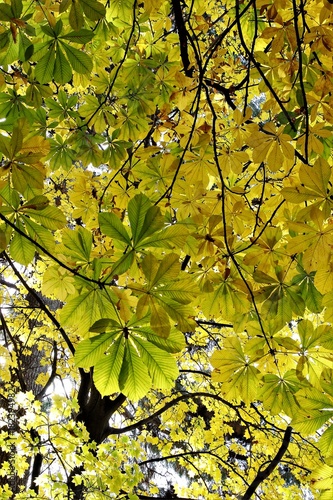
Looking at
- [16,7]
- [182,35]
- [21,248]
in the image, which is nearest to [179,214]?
[21,248]

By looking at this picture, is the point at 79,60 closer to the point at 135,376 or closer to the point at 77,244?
the point at 77,244

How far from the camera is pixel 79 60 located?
1010mm

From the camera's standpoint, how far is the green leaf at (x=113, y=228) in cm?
70

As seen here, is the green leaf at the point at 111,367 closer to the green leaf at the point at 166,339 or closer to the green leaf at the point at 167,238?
the green leaf at the point at 166,339

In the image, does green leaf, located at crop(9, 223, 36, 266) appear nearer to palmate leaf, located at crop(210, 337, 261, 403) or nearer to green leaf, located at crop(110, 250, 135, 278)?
green leaf, located at crop(110, 250, 135, 278)

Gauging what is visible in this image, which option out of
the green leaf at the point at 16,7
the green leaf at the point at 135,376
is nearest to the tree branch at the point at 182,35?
the green leaf at the point at 16,7

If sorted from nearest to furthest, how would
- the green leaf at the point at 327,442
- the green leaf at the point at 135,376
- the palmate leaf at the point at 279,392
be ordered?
the green leaf at the point at 135,376 → the green leaf at the point at 327,442 → the palmate leaf at the point at 279,392

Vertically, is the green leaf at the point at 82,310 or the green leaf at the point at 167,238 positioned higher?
the green leaf at the point at 167,238

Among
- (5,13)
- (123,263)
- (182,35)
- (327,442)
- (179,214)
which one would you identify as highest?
(182,35)

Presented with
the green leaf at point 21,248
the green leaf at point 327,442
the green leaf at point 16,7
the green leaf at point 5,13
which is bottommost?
the green leaf at point 327,442

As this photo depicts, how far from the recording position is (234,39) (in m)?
3.23

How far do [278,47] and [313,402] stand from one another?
0.96 meters

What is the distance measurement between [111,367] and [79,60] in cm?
77

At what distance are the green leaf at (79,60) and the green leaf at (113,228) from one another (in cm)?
50
